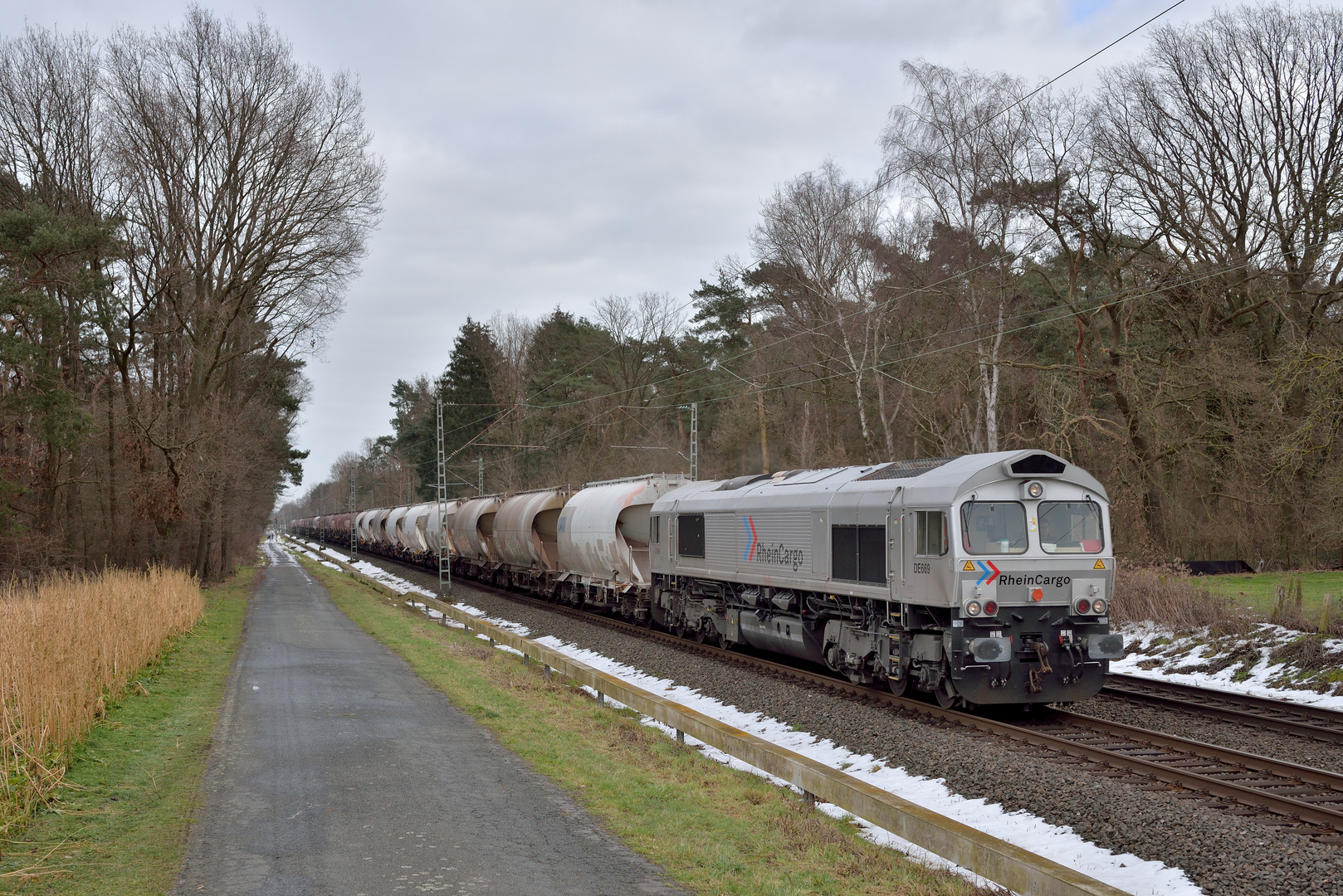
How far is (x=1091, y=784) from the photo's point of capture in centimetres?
891

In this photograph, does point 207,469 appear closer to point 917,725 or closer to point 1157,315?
point 917,725

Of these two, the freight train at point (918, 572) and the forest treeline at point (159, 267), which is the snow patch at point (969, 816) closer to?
the freight train at point (918, 572)

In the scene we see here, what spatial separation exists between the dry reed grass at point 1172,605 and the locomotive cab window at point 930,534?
736 cm

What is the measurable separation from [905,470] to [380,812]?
8.61m

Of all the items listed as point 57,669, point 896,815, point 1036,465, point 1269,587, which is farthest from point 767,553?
point 1269,587

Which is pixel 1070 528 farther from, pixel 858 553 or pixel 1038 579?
pixel 858 553

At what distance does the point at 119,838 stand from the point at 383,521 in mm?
54055

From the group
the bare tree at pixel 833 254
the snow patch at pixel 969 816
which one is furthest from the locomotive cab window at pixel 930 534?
the bare tree at pixel 833 254

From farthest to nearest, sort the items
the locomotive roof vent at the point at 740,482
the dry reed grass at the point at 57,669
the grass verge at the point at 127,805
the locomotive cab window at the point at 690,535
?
the locomotive cab window at the point at 690,535, the locomotive roof vent at the point at 740,482, the dry reed grass at the point at 57,669, the grass verge at the point at 127,805

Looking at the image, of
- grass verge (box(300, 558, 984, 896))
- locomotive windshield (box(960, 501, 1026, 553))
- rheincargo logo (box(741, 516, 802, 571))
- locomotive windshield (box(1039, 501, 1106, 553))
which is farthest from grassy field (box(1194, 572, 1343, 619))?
grass verge (box(300, 558, 984, 896))

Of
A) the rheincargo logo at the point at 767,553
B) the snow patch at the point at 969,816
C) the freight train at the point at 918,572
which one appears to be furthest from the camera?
the rheincargo logo at the point at 767,553

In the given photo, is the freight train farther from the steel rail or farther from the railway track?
the steel rail

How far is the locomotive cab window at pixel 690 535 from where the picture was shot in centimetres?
1981

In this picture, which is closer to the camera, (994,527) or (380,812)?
(380,812)
